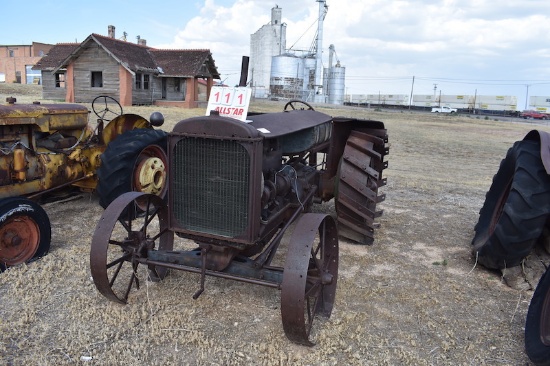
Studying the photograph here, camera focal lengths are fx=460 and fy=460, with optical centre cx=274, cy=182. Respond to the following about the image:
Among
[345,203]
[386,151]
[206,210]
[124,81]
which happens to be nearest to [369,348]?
[206,210]

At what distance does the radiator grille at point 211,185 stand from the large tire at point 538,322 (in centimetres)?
202

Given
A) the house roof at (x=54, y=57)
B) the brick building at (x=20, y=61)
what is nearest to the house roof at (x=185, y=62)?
the house roof at (x=54, y=57)

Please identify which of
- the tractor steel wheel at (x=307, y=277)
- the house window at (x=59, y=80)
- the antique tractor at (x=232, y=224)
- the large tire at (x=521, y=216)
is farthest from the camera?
the house window at (x=59, y=80)

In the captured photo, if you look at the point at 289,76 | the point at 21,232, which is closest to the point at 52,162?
the point at 21,232

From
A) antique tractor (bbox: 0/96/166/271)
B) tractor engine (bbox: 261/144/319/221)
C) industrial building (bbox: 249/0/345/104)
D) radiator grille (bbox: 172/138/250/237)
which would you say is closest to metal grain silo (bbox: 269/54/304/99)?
industrial building (bbox: 249/0/345/104)

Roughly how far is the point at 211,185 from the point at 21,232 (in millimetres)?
2127

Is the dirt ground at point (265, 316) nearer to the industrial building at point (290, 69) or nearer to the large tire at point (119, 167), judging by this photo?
the large tire at point (119, 167)

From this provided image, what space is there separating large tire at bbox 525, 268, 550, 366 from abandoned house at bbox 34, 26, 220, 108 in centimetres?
2273

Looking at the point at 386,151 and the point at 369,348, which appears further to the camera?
the point at 386,151

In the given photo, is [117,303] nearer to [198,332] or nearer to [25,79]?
[198,332]

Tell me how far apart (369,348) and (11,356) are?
2281 millimetres

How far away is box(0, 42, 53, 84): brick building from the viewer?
56.1 meters

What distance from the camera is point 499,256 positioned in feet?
13.5

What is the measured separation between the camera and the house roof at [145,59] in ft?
76.2
